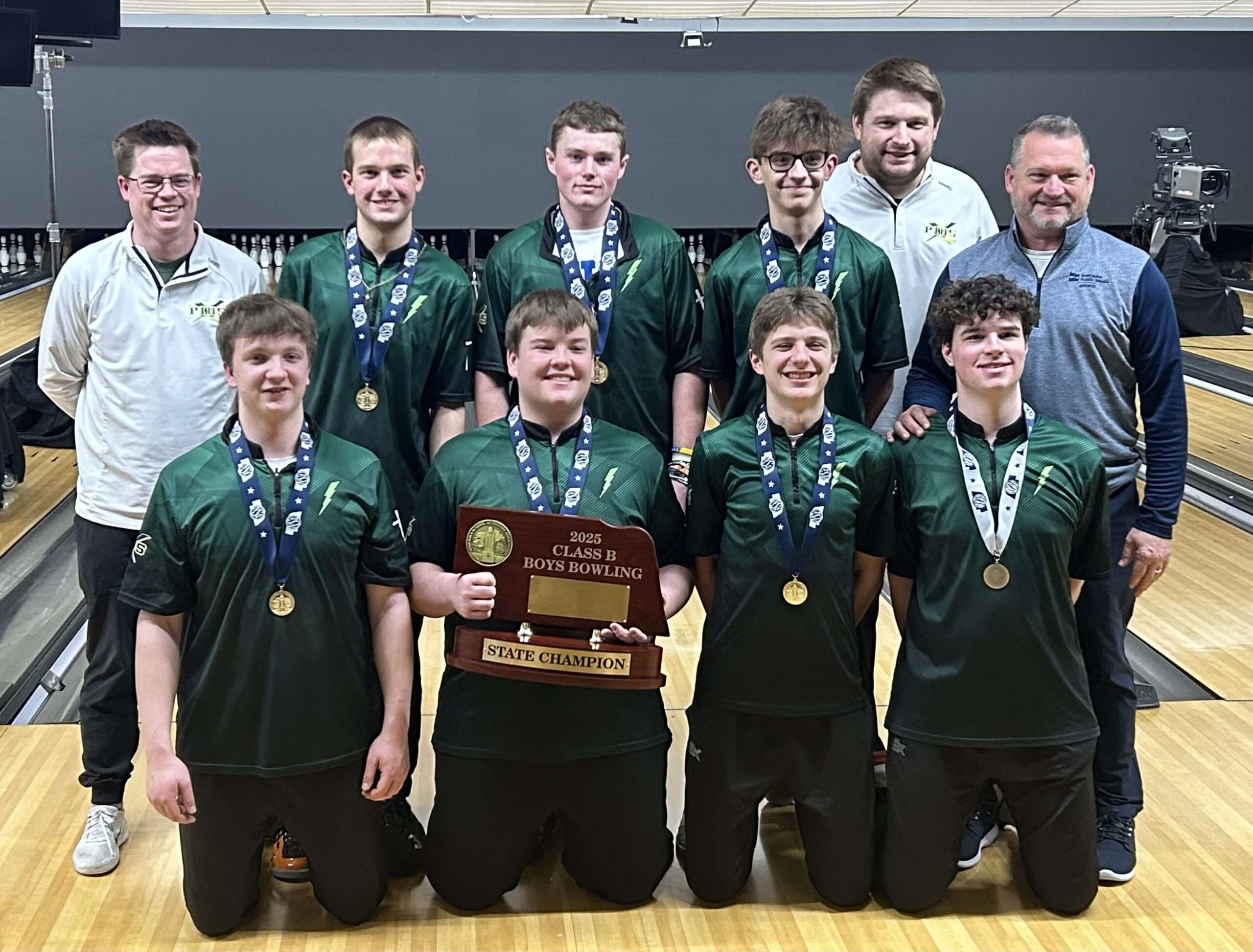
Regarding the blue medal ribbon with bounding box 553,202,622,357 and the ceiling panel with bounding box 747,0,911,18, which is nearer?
the blue medal ribbon with bounding box 553,202,622,357

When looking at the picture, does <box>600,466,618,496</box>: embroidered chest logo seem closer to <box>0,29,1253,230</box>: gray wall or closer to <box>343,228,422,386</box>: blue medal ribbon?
<box>343,228,422,386</box>: blue medal ribbon

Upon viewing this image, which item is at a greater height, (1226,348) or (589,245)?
(589,245)

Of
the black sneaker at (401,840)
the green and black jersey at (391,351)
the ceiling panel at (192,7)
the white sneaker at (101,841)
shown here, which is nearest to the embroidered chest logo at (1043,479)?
the green and black jersey at (391,351)

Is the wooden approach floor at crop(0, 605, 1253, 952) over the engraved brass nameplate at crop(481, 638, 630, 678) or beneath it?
beneath

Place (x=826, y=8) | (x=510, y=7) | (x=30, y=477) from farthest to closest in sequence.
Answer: (x=826, y=8) → (x=510, y=7) → (x=30, y=477)

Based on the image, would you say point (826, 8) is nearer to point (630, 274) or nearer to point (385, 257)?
point (630, 274)

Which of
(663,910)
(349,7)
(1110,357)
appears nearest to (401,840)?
(663,910)

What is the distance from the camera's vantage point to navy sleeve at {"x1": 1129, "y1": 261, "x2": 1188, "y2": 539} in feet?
8.88

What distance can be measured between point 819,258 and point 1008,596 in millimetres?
802

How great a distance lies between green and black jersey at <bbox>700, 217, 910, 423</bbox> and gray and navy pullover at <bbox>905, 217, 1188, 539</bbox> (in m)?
0.16

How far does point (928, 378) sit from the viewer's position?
2.85m

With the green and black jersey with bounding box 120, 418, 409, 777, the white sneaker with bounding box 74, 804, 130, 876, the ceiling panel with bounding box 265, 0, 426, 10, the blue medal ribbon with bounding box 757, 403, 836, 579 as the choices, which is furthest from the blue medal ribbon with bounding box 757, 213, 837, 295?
the ceiling panel with bounding box 265, 0, 426, 10

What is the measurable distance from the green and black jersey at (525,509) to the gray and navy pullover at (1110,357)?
2.20 ft

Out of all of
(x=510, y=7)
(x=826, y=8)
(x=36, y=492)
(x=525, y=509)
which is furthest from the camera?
(x=826, y=8)
